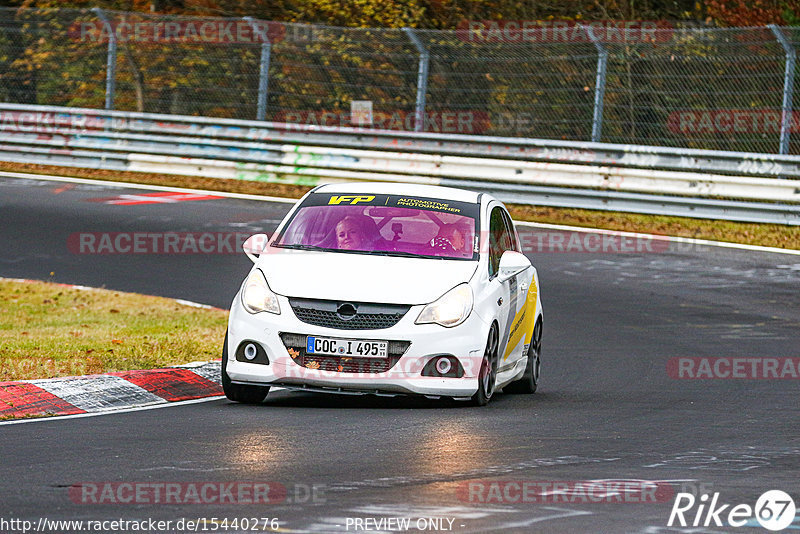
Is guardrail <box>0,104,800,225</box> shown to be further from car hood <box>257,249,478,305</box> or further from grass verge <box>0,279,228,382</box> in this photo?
car hood <box>257,249,478,305</box>

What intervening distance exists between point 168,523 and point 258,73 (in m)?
20.4

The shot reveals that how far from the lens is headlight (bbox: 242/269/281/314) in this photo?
9.48 metres

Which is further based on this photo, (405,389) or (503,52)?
(503,52)

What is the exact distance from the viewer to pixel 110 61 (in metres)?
26.2

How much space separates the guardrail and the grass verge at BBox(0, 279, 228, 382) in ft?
27.3

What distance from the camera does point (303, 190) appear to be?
24594 mm

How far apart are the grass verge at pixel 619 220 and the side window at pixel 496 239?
9097 mm

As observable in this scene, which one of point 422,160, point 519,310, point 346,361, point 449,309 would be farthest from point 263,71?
point 346,361

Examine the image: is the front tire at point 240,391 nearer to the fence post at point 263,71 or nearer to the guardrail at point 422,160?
the guardrail at point 422,160

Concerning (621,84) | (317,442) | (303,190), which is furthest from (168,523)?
(303,190)

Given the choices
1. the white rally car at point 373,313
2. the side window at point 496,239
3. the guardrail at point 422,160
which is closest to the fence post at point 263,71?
the guardrail at point 422,160

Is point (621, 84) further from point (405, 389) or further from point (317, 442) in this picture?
point (317, 442)

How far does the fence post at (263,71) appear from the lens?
24.8 metres

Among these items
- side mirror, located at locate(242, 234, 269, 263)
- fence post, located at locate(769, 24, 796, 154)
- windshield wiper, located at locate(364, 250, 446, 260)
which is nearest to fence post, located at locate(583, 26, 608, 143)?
fence post, located at locate(769, 24, 796, 154)
